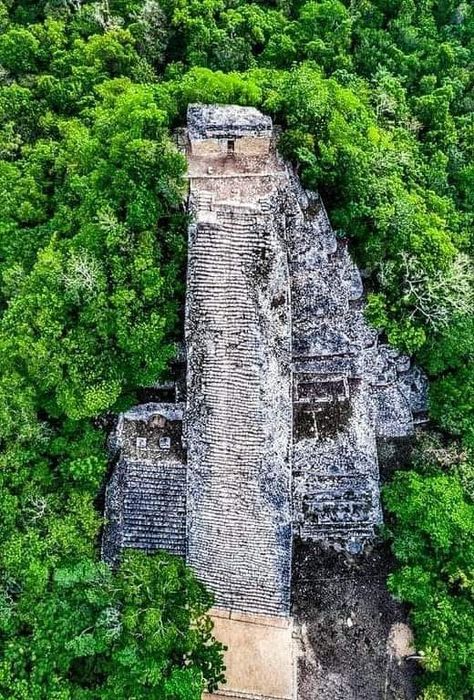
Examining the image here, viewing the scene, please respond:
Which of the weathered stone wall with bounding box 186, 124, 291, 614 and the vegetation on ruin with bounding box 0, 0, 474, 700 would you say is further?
the weathered stone wall with bounding box 186, 124, 291, 614

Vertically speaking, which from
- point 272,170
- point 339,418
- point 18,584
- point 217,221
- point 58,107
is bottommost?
point 18,584

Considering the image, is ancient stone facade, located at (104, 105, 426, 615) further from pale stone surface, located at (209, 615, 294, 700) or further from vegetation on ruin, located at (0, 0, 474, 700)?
vegetation on ruin, located at (0, 0, 474, 700)

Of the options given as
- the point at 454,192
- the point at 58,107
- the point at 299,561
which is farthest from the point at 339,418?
the point at 58,107

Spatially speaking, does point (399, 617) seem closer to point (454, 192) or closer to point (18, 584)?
point (18, 584)

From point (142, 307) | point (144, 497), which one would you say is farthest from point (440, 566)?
point (142, 307)

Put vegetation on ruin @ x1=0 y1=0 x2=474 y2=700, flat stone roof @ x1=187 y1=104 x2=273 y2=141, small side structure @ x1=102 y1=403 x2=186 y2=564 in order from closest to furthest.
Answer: vegetation on ruin @ x1=0 y1=0 x2=474 y2=700 → flat stone roof @ x1=187 y1=104 x2=273 y2=141 → small side structure @ x1=102 y1=403 x2=186 y2=564

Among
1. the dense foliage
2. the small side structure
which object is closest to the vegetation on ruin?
the dense foliage

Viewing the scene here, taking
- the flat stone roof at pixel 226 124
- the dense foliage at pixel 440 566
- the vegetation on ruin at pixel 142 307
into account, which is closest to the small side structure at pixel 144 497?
the vegetation on ruin at pixel 142 307
